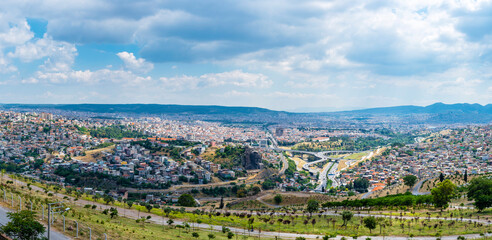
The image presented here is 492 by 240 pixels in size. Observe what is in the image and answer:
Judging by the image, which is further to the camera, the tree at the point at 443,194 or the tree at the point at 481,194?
the tree at the point at 443,194

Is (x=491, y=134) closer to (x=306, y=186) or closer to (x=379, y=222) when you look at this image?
(x=306, y=186)

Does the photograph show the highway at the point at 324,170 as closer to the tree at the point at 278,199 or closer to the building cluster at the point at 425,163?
the building cluster at the point at 425,163

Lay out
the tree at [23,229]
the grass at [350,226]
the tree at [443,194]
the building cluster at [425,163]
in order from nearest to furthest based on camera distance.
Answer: the tree at [23,229] < the grass at [350,226] < the tree at [443,194] < the building cluster at [425,163]

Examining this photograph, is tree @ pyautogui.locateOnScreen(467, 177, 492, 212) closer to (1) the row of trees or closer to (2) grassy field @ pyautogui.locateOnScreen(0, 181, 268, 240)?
(1) the row of trees

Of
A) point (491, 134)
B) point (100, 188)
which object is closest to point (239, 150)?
point (100, 188)

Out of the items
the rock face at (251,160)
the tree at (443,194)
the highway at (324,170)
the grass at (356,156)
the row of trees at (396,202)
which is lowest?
the highway at (324,170)

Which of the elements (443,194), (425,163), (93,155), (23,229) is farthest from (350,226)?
(425,163)

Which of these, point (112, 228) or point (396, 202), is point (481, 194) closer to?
point (396, 202)

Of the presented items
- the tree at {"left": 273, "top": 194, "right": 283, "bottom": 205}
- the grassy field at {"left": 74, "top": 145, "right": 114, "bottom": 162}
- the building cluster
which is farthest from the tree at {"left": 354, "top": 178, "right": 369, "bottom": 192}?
the grassy field at {"left": 74, "top": 145, "right": 114, "bottom": 162}

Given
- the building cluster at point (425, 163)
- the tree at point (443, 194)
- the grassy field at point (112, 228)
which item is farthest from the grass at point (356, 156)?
the grassy field at point (112, 228)
